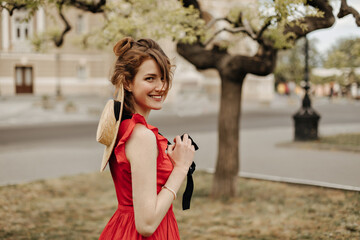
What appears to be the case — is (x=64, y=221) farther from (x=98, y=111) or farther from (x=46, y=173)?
(x=98, y=111)

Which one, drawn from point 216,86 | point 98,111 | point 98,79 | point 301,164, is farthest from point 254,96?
point 301,164

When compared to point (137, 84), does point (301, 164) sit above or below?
below

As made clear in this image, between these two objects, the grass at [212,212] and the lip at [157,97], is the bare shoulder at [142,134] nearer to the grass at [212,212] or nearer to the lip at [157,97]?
the lip at [157,97]

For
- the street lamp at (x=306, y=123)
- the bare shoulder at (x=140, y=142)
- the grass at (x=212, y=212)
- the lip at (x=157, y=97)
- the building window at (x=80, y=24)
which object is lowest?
the grass at (x=212, y=212)

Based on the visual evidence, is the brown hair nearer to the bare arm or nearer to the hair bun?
the hair bun

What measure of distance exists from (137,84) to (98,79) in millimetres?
41655

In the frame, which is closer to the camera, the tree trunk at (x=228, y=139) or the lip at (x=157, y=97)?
the lip at (x=157, y=97)

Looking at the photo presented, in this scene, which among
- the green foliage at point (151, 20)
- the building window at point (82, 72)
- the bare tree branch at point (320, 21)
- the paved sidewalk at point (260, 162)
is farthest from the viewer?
the building window at point (82, 72)

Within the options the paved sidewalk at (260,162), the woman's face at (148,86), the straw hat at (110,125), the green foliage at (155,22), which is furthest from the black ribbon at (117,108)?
the paved sidewalk at (260,162)

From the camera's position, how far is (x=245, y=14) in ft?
19.2

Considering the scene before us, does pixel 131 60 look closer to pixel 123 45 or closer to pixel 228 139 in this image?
pixel 123 45

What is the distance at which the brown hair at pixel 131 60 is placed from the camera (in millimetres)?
2117

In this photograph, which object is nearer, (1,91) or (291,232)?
(291,232)

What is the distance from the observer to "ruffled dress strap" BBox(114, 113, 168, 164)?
2.01 m
